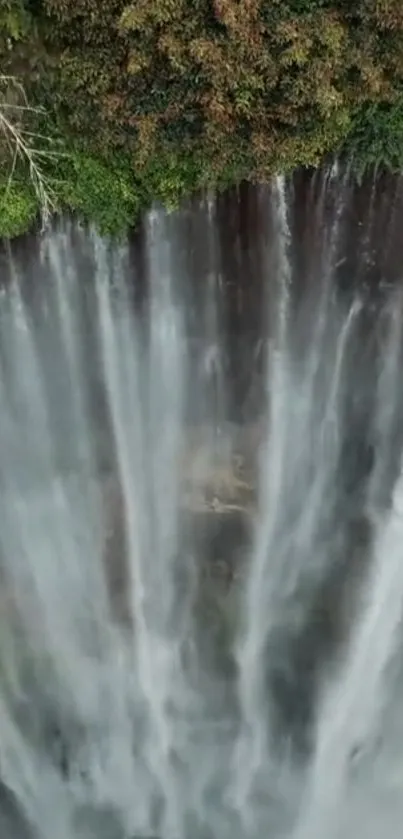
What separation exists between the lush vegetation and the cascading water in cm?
34

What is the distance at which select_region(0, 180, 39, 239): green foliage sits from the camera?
17.1ft

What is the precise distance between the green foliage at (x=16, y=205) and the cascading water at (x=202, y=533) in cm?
26

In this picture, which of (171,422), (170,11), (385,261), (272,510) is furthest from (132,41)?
(272,510)

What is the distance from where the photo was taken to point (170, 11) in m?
4.36

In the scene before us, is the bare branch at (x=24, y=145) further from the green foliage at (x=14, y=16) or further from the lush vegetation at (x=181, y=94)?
the green foliage at (x=14, y=16)

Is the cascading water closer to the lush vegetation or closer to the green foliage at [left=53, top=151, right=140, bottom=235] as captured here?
the green foliage at [left=53, top=151, right=140, bottom=235]

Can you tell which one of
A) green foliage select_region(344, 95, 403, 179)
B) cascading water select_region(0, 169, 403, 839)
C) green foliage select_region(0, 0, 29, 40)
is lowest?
cascading water select_region(0, 169, 403, 839)

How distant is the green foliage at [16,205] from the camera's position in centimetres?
522

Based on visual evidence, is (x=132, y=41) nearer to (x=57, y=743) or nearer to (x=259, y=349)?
(x=259, y=349)

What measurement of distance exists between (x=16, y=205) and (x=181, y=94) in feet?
4.10

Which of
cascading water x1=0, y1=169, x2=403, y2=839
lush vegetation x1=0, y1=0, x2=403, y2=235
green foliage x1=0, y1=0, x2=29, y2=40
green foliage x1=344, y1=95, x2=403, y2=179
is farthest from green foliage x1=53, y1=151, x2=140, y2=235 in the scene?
green foliage x1=344, y1=95, x2=403, y2=179

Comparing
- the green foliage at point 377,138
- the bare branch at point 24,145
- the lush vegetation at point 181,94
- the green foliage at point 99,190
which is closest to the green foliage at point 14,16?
the lush vegetation at point 181,94

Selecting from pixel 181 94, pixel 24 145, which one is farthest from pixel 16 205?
pixel 181 94

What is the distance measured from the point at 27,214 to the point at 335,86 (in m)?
1.95
